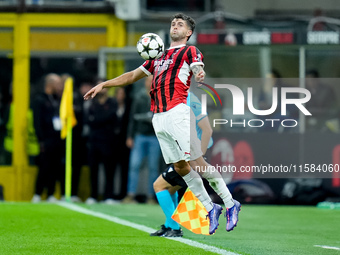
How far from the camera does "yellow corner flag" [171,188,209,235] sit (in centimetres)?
864

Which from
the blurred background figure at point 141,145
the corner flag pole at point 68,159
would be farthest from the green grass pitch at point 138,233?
the blurred background figure at point 141,145

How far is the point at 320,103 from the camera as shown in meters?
14.9

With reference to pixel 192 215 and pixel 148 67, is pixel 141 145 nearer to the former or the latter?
pixel 192 215

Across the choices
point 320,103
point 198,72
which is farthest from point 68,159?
point 198,72

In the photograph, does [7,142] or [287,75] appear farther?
[7,142]

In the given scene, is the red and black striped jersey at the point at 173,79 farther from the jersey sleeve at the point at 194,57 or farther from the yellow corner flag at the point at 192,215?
the yellow corner flag at the point at 192,215

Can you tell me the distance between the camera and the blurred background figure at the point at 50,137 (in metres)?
15.5

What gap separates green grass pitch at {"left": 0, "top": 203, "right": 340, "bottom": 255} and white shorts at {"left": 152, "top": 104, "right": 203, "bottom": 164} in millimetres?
785

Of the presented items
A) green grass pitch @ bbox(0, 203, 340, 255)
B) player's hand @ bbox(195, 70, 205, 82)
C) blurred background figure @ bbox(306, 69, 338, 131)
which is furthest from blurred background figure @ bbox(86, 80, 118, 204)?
player's hand @ bbox(195, 70, 205, 82)

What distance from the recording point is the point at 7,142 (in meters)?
17.0

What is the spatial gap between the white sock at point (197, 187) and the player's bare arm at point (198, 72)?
1054mm

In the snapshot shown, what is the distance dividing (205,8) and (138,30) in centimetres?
141

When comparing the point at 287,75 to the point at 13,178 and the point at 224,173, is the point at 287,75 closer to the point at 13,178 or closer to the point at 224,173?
the point at 224,173

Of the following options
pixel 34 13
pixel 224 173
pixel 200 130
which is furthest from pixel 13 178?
pixel 200 130
